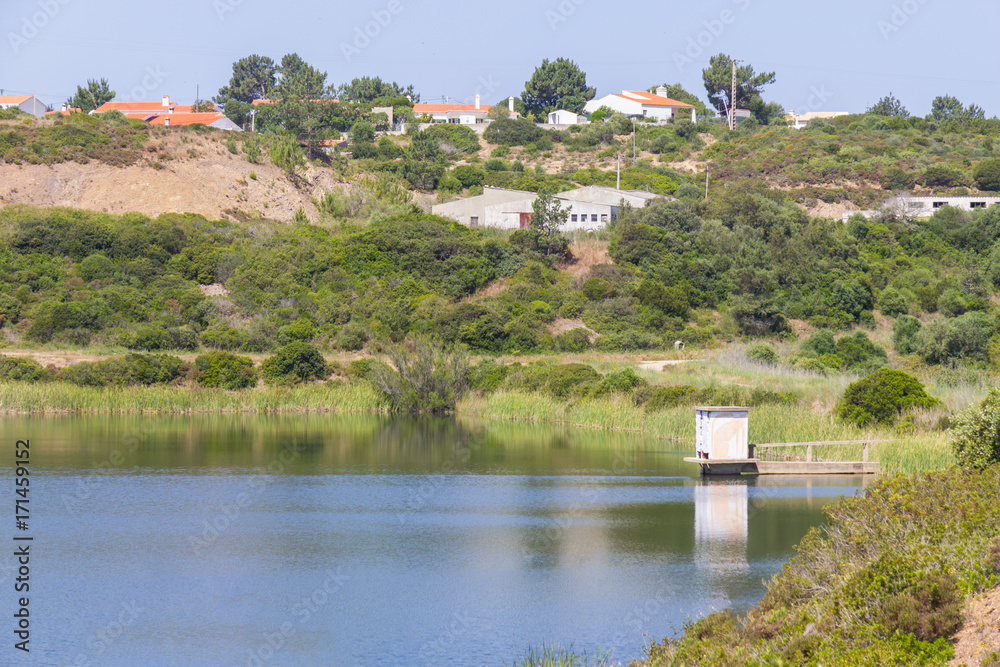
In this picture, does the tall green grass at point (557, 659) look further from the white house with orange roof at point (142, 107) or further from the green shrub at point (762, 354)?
the white house with orange roof at point (142, 107)

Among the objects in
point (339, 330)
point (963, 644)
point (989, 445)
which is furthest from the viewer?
point (339, 330)

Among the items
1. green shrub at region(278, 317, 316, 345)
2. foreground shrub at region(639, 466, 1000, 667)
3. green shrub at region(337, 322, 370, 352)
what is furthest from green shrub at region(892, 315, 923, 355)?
foreground shrub at region(639, 466, 1000, 667)

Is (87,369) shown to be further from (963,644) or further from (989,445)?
(963,644)

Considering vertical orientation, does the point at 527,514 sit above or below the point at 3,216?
below

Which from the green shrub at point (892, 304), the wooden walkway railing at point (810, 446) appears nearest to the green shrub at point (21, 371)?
the wooden walkway railing at point (810, 446)

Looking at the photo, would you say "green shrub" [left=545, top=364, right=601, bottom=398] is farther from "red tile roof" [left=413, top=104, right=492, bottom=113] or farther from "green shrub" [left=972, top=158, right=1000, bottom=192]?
"red tile roof" [left=413, top=104, right=492, bottom=113]

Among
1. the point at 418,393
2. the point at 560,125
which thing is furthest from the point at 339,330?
the point at 560,125

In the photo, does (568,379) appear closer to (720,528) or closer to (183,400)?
(183,400)

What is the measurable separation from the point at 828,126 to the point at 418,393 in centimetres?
8041

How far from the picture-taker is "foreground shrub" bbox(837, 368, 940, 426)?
1270 inches

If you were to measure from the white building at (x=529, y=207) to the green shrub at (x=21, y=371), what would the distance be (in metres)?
38.7

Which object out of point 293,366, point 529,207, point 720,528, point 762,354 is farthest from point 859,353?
point 529,207

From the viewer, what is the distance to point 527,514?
24.9 metres

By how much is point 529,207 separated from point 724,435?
161 ft
